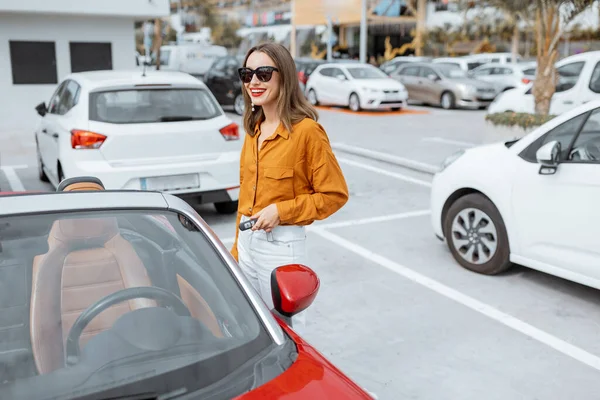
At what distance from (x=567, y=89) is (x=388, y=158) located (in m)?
3.80

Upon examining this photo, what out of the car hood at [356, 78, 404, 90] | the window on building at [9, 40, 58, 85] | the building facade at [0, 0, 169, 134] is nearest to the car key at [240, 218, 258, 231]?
the building facade at [0, 0, 169, 134]

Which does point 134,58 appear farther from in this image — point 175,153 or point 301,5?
point 301,5

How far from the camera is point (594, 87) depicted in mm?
11312

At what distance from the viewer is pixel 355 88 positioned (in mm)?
18875

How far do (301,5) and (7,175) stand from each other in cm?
3374

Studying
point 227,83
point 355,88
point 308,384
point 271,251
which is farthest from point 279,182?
point 355,88

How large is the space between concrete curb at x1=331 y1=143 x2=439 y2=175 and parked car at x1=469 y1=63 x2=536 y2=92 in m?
9.74

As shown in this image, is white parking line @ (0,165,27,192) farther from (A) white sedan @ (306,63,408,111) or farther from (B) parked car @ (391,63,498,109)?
(B) parked car @ (391,63,498,109)

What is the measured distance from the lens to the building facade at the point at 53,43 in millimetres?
15742

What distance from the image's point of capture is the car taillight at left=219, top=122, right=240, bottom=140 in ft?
21.8

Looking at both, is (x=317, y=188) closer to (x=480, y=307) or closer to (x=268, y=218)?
(x=268, y=218)

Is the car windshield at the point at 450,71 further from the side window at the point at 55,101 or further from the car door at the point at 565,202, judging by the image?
the car door at the point at 565,202

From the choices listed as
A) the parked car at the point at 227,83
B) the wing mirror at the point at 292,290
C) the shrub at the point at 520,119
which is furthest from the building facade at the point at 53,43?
the wing mirror at the point at 292,290

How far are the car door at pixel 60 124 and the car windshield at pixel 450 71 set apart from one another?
14.9 metres
